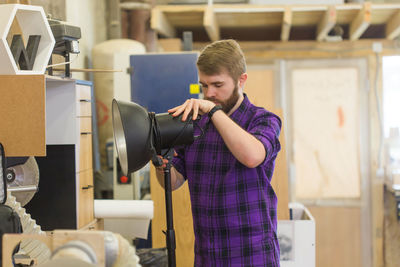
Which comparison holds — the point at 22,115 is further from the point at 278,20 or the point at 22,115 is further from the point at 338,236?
the point at 338,236

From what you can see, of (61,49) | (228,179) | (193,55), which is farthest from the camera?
(193,55)

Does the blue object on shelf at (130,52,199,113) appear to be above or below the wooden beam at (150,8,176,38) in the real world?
below

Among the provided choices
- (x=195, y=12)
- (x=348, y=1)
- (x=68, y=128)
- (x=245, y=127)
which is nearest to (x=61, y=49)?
(x=68, y=128)

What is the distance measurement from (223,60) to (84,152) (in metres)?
1.04

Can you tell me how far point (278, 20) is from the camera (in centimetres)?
407

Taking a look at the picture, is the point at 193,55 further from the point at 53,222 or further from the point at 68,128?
the point at 53,222

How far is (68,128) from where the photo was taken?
229 centimetres

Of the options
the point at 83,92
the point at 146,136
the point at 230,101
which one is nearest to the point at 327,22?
the point at 83,92

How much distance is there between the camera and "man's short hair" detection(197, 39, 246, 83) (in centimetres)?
157

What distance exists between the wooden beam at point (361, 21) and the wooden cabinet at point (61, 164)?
89.1 inches

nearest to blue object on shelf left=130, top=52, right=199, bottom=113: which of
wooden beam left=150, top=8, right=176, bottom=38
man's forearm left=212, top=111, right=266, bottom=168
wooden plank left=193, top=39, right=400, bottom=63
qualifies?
wooden beam left=150, top=8, right=176, bottom=38

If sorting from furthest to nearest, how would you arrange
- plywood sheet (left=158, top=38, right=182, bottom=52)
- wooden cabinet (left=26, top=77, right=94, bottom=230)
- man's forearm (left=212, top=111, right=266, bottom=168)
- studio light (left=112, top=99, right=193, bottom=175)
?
1. plywood sheet (left=158, top=38, right=182, bottom=52)
2. wooden cabinet (left=26, top=77, right=94, bottom=230)
3. man's forearm (left=212, top=111, right=266, bottom=168)
4. studio light (left=112, top=99, right=193, bottom=175)

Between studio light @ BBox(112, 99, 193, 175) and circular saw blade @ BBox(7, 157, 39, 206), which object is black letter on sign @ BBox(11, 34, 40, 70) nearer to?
circular saw blade @ BBox(7, 157, 39, 206)

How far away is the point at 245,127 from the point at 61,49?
953mm
